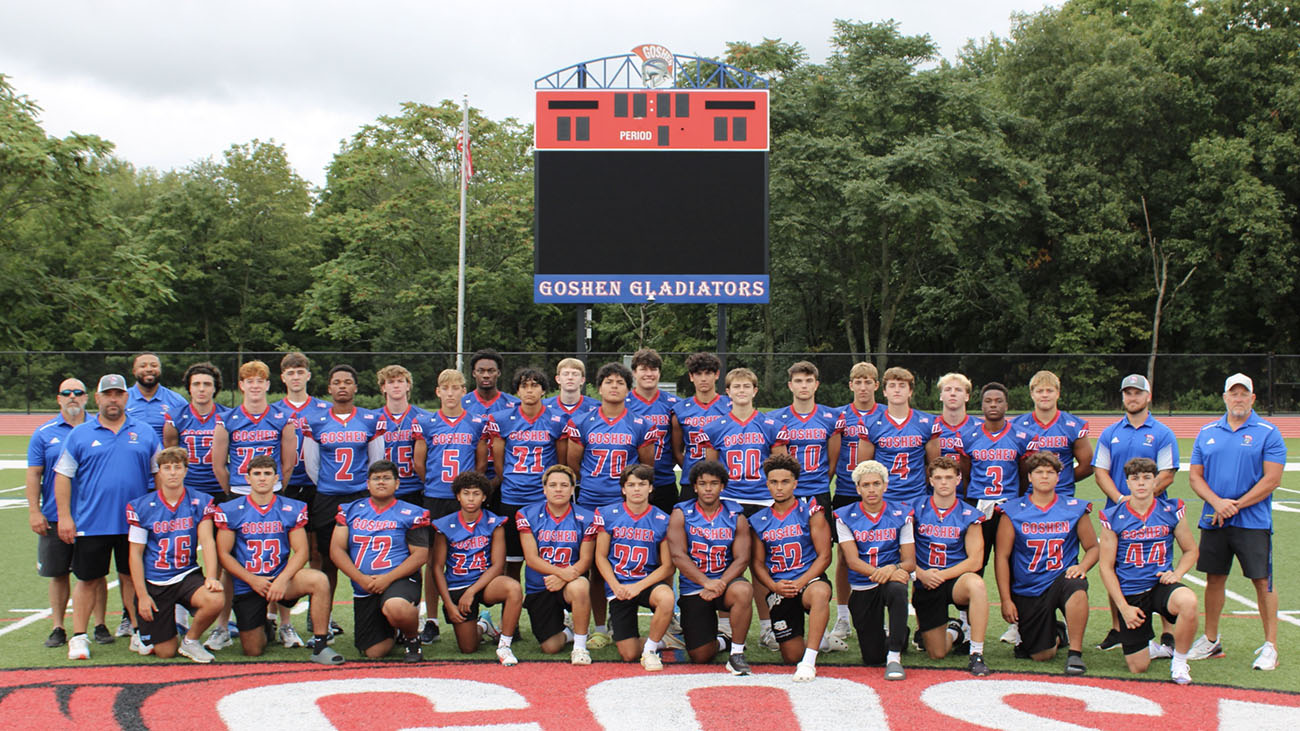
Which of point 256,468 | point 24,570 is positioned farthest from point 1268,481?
point 24,570

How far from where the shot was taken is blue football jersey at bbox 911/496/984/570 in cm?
545

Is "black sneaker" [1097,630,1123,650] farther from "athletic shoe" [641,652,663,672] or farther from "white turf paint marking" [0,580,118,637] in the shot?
"white turf paint marking" [0,580,118,637]

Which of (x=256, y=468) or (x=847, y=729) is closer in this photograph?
(x=847, y=729)

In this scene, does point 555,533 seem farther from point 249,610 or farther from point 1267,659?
point 1267,659

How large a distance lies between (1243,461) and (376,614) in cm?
479

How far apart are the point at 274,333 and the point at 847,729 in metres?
35.8

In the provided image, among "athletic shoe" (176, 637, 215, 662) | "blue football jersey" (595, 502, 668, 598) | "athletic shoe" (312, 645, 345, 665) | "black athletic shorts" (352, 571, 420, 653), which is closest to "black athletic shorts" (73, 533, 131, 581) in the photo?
"athletic shoe" (176, 637, 215, 662)

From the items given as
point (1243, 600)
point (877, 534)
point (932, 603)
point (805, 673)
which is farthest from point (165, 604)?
point (1243, 600)

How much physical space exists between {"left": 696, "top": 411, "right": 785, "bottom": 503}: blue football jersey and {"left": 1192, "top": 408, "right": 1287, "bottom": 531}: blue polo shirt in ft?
7.78

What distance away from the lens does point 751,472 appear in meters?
5.89

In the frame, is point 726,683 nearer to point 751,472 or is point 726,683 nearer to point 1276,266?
point 751,472

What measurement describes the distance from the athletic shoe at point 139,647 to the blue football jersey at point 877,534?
380cm

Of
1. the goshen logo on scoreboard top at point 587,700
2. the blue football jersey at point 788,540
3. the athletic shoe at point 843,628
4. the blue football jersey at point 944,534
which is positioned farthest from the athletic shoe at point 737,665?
the blue football jersey at point 944,534

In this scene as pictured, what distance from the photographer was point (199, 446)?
604 cm
